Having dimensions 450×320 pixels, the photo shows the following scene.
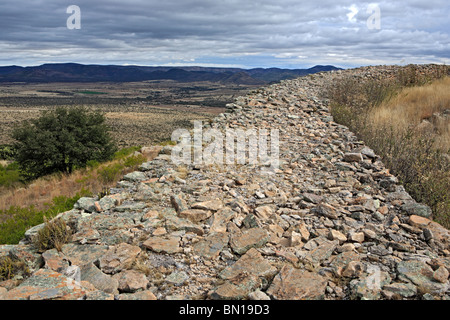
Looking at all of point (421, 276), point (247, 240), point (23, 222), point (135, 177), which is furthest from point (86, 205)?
point (421, 276)

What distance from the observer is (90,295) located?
101 inches

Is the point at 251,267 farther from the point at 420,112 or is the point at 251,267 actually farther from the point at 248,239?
the point at 420,112

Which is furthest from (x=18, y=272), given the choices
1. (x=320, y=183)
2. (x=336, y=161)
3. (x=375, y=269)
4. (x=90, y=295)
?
(x=336, y=161)

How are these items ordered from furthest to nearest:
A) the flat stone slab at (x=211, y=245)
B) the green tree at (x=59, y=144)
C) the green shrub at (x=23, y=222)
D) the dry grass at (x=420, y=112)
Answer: the green tree at (x=59, y=144)
the dry grass at (x=420, y=112)
the green shrub at (x=23, y=222)
the flat stone slab at (x=211, y=245)

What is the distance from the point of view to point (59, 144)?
45.0ft

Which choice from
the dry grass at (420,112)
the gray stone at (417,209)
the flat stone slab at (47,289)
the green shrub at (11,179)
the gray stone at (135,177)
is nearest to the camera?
the flat stone slab at (47,289)

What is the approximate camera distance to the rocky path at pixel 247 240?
275 cm

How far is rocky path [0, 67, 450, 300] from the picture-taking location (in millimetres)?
2752

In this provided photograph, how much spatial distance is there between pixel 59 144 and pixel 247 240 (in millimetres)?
12790

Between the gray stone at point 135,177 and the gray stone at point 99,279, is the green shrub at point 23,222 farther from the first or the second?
the gray stone at point 99,279

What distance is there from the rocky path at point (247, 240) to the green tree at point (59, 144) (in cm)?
955

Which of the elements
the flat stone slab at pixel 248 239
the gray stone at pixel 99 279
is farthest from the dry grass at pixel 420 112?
the gray stone at pixel 99 279
